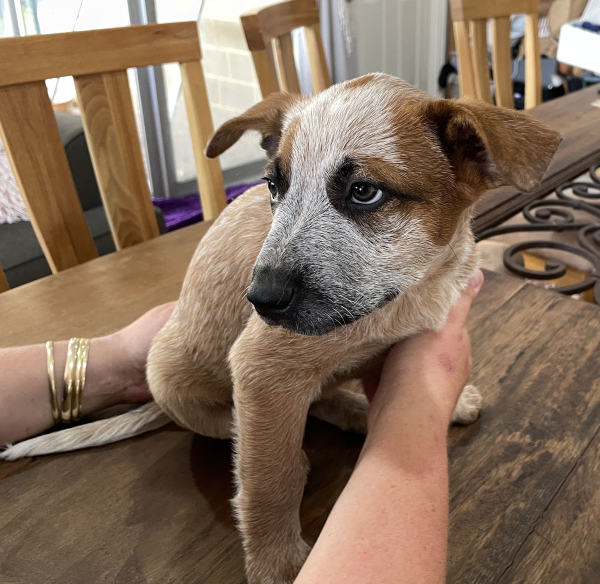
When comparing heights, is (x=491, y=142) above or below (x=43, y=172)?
above

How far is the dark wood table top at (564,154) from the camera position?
1.57 meters

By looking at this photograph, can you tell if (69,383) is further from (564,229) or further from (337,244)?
(564,229)

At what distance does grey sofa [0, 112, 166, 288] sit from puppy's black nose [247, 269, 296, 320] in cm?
201

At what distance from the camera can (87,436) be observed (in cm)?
87

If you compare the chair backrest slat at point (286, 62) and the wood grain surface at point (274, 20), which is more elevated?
the wood grain surface at point (274, 20)

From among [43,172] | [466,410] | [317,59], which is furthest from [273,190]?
[317,59]

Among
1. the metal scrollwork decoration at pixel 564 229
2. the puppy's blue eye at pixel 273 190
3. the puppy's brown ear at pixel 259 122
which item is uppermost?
the puppy's brown ear at pixel 259 122

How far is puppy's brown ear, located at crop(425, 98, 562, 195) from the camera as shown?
0.65 m

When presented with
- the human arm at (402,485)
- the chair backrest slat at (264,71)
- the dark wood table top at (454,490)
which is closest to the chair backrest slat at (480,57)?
the chair backrest slat at (264,71)

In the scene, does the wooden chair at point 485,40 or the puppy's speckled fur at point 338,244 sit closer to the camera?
the puppy's speckled fur at point 338,244

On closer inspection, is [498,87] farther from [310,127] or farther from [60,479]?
[60,479]

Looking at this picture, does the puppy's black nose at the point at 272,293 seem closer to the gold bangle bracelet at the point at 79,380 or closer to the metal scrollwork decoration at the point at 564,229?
the gold bangle bracelet at the point at 79,380

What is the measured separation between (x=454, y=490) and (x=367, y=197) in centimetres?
42

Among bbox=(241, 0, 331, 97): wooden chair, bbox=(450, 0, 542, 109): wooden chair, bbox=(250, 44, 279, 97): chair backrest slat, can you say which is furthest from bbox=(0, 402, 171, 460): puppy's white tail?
bbox=(450, 0, 542, 109): wooden chair
